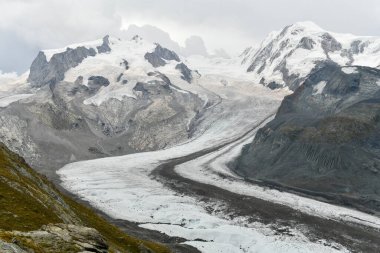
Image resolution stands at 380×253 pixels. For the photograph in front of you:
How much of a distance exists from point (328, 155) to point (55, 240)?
99536 mm

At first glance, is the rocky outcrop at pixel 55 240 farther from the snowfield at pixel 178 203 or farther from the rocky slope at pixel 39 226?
the snowfield at pixel 178 203

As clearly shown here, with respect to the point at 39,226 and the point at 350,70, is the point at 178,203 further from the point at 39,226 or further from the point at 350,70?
the point at 350,70

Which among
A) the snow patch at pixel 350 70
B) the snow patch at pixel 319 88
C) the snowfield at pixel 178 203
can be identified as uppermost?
the snow patch at pixel 350 70

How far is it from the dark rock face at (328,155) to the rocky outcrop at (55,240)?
Result: 70699mm

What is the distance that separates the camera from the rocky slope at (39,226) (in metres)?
17.6

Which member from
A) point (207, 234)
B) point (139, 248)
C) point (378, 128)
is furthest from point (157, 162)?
point (139, 248)

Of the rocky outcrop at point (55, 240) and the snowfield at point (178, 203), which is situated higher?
the rocky outcrop at point (55, 240)

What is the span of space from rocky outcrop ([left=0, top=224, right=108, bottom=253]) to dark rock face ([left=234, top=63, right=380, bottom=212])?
70.7 meters

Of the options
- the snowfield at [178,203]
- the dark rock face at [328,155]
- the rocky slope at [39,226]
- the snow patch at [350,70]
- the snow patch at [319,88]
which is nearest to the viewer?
the rocky slope at [39,226]

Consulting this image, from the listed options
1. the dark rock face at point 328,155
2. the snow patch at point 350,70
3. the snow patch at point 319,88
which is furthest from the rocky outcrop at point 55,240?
the snow patch at point 319,88

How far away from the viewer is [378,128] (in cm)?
11719

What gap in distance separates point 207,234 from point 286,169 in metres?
60.5

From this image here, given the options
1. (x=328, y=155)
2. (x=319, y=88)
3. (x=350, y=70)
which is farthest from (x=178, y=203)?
(x=350, y=70)

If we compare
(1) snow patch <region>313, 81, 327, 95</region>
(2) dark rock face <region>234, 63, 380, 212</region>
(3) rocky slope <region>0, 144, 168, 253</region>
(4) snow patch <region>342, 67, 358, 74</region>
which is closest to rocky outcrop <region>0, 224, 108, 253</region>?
(3) rocky slope <region>0, 144, 168, 253</region>
